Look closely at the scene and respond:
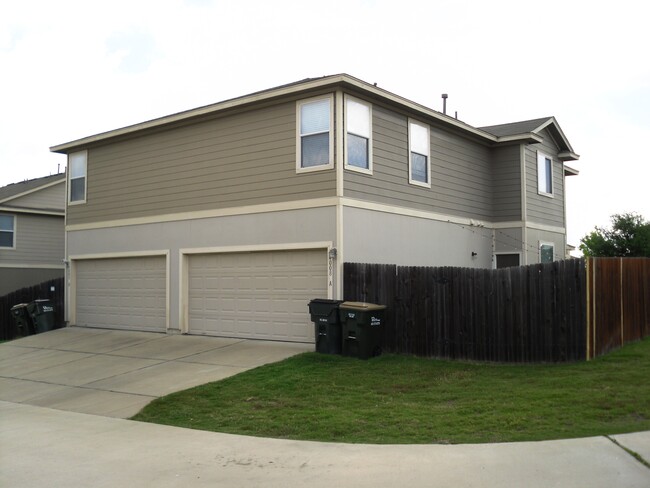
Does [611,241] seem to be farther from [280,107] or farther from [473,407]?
[473,407]

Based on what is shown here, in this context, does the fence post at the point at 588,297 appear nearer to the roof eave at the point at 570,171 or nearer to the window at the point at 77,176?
the roof eave at the point at 570,171

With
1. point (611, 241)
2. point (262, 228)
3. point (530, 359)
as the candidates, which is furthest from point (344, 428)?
point (611, 241)

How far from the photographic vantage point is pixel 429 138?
53.7 feet

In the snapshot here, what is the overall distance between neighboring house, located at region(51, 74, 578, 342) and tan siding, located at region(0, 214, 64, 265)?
8.98m

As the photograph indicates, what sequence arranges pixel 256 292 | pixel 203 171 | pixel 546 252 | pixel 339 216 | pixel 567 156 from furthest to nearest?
pixel 567 156 < pixel 546 252 < pixel 203 171 < pixel 256 292 < pixel 339 216

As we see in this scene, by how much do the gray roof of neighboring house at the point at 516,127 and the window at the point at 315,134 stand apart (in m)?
7.39

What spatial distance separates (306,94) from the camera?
13.9 meters

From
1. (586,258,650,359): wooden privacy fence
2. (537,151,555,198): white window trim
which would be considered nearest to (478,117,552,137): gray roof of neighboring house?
(537,151,555,198): white window trim

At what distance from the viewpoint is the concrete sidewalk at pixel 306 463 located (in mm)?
6008

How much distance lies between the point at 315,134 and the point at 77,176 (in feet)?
31.3

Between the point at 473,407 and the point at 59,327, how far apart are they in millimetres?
15336

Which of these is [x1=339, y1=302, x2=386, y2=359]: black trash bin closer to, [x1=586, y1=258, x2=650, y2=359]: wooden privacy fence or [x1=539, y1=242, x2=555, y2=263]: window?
[x1=586, y1=258, x2=650, y2=359]: wooden privacy fence

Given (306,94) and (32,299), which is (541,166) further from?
(32,299)

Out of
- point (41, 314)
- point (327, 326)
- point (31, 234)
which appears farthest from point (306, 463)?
point (31, 234)
